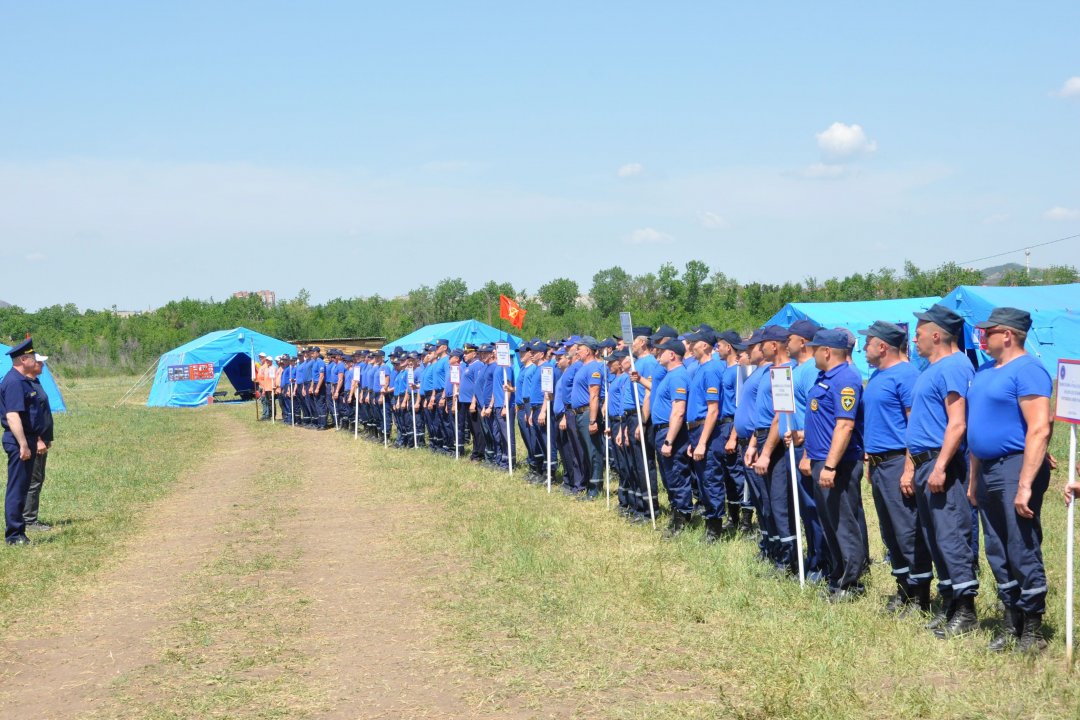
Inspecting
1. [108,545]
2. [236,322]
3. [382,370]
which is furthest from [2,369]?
[236,322]

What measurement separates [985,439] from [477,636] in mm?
3535

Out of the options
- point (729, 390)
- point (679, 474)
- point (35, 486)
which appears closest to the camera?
point (729, 390)

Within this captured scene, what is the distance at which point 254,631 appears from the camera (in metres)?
7.44

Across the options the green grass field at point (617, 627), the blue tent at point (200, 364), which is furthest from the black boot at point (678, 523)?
the blue tent at point (200, 364)

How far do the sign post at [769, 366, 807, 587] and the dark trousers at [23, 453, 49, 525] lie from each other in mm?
8107

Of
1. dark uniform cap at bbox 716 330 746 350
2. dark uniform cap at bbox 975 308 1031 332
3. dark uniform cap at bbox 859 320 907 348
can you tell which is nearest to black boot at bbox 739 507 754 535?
dark uniform cap at bbox 716 330 746 350

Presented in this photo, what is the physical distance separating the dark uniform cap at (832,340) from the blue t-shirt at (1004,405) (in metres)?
1.27

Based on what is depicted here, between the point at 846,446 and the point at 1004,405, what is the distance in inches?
53.8

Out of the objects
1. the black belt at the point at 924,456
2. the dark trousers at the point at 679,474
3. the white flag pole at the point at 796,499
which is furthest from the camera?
the dark trousers at the point at 679,474

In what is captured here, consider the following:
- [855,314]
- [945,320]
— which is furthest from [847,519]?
[855,314]

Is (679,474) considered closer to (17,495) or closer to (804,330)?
(804,330)

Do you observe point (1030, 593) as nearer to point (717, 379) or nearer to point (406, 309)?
point (717, 379)

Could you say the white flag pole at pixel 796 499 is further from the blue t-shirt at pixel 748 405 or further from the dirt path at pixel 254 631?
the dirt path at pixel 254 631

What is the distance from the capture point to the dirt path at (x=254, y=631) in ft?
19.6
